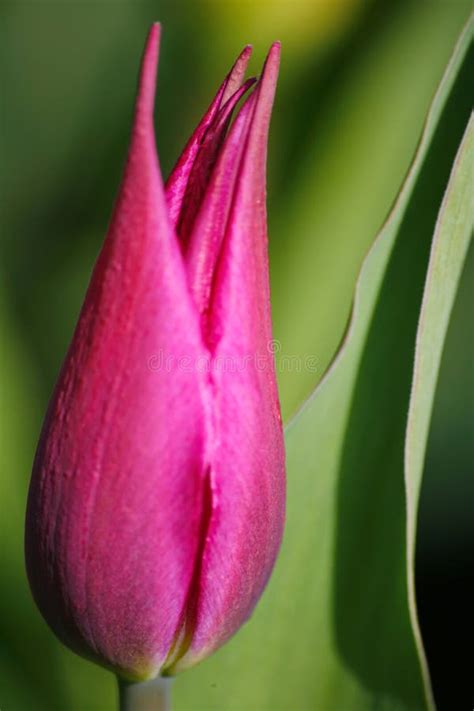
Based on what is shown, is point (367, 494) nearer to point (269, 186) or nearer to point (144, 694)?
point (144, 694)

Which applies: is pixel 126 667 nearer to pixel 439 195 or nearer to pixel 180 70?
pixel 439 195

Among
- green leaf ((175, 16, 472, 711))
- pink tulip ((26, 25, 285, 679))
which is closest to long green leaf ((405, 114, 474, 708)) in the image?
green leaf ((175, 16, 472, 711))

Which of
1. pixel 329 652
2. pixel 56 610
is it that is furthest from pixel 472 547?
pixel 56 610

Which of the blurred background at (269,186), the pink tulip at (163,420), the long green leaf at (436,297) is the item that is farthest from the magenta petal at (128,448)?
the blurred background at (269,186)

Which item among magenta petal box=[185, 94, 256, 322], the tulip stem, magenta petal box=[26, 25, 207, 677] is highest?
magenta petal box=[185, 94, 256, 322]

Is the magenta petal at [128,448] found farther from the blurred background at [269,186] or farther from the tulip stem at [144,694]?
the blurred background at [269,186]

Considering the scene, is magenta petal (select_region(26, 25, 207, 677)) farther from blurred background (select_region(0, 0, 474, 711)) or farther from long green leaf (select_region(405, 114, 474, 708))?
blurred background (select_region(0, 0, 474, 711))
